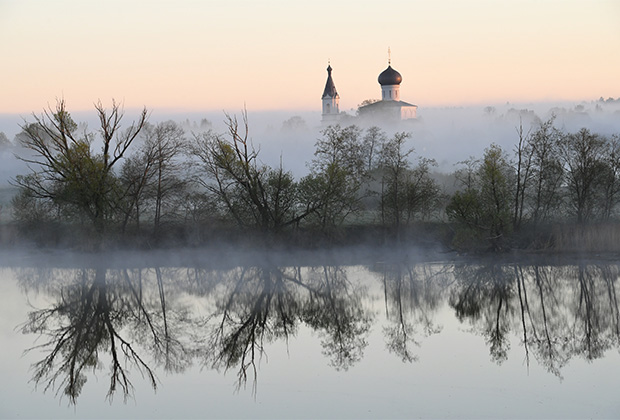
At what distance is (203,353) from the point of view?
52.2 feet

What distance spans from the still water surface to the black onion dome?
56618 millimetres

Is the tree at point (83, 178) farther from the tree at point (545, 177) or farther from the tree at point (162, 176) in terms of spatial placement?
the tree at point (545, 177)

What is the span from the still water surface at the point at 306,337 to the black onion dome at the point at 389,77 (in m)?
56.6

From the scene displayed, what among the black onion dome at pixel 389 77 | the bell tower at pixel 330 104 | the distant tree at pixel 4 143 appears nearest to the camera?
the distant tree at pixel 4 143

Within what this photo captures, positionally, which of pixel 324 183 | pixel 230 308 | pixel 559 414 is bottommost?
pixel 559 414

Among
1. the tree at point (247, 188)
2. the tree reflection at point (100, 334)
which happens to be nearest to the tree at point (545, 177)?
the tree at point (247, 188)

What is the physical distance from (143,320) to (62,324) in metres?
1.93

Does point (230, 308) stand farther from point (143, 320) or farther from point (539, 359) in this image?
point (539, 359)

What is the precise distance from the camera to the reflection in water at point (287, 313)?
15.6 meters

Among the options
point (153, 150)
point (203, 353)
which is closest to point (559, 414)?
point (203, 353)

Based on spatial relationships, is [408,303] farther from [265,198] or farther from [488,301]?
[265,198]

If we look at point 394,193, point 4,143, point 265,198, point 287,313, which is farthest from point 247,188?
point 4,143

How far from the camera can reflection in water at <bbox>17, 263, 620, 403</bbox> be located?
15.6m

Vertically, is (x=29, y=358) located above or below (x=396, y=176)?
below
